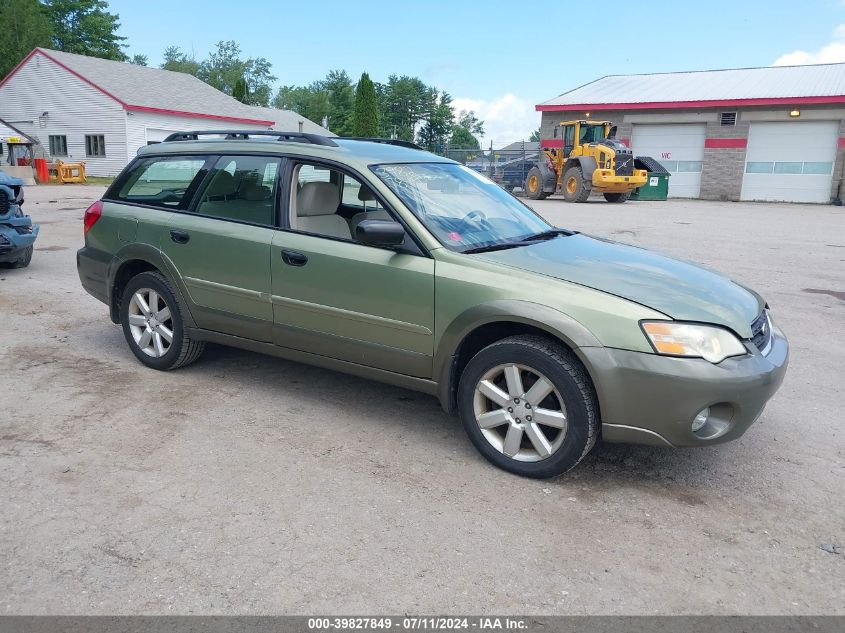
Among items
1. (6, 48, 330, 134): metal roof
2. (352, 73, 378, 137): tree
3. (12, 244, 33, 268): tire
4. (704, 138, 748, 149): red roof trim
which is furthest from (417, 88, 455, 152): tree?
(12, 244, 33, 268): tire

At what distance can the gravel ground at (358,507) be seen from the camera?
2.69 meters

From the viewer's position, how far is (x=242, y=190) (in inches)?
186

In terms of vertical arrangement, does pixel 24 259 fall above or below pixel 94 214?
below

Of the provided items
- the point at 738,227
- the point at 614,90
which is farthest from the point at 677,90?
the point at 738,227

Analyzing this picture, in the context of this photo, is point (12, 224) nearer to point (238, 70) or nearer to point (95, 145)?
point (95, 145)

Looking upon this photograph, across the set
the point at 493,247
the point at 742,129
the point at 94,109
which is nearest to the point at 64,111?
the point at 94,109

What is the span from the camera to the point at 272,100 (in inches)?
4486

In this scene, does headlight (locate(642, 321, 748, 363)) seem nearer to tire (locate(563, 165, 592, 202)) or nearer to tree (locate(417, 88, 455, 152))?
tire (locate(563, 165, 592, 202))

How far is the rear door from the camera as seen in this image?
4535 millimetres

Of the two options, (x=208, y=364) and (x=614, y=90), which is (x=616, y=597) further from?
(x=614, y=90)

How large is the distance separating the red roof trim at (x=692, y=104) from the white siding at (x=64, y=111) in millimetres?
21211

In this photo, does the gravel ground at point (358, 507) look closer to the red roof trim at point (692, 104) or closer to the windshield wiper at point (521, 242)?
the windshield wiper at point (521, 242)

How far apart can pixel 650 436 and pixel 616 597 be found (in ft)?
2.97

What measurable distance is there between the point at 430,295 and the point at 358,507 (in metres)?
1.18
